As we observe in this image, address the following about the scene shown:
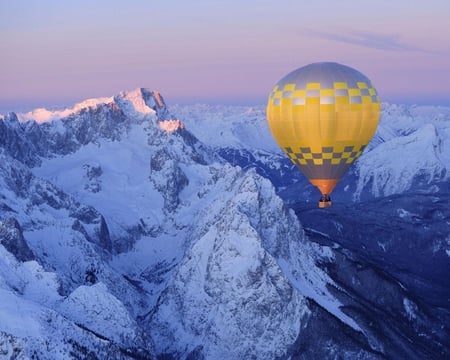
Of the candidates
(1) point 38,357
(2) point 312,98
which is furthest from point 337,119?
(1) point 38,357

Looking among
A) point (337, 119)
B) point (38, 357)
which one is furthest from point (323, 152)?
point (38, 357)

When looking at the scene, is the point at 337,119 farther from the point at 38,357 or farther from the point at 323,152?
the point at 38,357

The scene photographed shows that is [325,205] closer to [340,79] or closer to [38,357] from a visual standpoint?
[340,79]

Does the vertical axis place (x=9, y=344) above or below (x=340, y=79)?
below

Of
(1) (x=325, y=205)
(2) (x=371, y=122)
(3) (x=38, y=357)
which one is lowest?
(3) (x=38, y=357)
